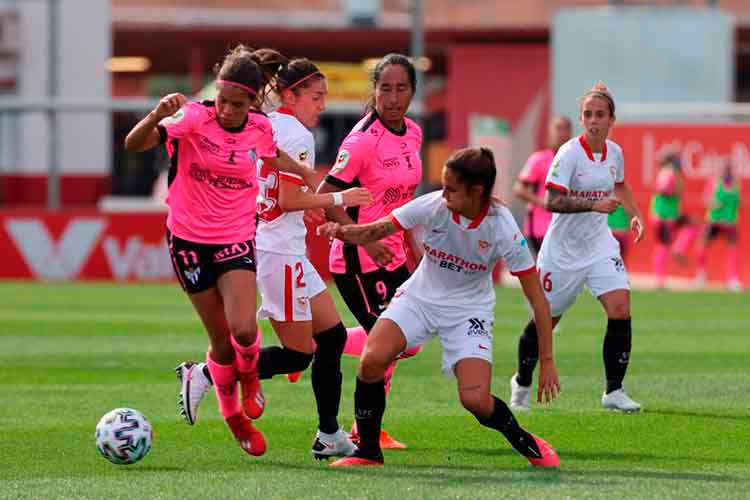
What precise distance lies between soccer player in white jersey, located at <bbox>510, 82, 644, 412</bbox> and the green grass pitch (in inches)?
12.6

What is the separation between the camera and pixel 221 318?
893 cm

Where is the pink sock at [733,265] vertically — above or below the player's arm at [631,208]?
below

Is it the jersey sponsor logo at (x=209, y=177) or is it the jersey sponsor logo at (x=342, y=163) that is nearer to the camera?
the jersey sponsor logo at (x=209, y=177)

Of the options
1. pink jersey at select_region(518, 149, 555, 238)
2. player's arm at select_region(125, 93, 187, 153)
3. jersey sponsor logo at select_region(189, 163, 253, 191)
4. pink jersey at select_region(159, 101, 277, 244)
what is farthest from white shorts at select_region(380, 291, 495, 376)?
pink jersey at select_region(518, 149, 555, 238)

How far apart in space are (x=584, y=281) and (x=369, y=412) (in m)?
3.13

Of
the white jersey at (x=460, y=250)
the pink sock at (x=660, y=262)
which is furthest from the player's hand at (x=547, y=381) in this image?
the pink sock at (x=660, y=262)

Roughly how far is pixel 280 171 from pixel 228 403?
1278 millimetres

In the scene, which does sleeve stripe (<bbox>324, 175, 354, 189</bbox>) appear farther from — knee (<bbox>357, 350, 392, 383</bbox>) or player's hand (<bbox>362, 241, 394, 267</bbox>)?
knee (<bbox>357, 350, 392, 383</bbox>)

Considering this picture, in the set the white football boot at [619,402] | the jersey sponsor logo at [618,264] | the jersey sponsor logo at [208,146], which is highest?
the jersey sponsor logo at [208,146]

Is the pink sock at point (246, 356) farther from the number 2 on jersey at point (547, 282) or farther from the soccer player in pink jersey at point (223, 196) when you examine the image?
the number 2 on jersey at point (547, 282)

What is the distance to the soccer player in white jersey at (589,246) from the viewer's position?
1099 cm

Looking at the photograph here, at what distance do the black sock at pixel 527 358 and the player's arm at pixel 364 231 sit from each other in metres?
2.94

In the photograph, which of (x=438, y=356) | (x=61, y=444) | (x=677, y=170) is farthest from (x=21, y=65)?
(x=61, y=444)

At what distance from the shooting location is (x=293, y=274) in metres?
9.23
